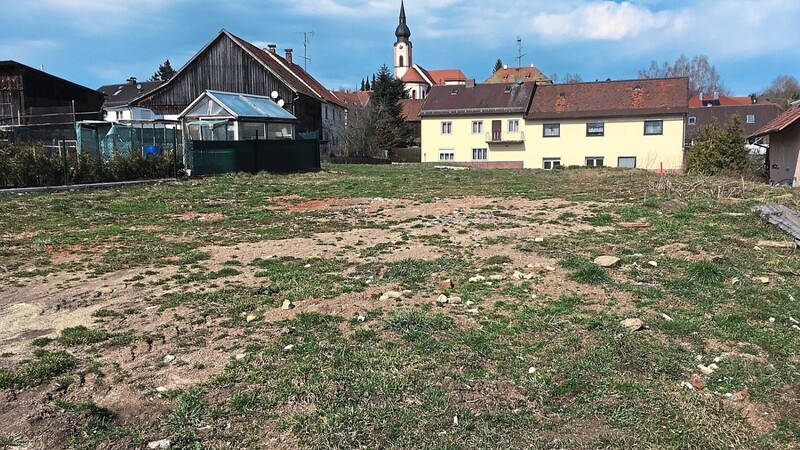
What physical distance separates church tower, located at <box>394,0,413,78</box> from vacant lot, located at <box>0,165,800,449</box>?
327ft

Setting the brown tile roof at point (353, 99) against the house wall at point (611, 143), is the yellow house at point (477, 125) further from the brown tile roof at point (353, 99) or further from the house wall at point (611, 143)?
the brown tile roof at point (353, 99)

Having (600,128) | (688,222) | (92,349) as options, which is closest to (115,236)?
(92,349)

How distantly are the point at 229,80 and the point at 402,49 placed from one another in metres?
71.9

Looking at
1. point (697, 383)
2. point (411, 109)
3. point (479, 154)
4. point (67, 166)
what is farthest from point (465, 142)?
point (697, 383)

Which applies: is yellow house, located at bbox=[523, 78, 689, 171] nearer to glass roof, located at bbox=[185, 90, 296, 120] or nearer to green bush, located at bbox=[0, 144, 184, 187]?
glass roof, located at bbox=[185, 90, 296, 120]

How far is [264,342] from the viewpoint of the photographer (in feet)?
14.8

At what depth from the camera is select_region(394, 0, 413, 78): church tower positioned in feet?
344

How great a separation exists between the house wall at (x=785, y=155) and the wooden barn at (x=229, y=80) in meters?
24.4

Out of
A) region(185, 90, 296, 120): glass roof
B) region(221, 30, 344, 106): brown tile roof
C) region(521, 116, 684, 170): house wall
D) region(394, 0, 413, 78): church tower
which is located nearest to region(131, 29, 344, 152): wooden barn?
region(221, 30, 344, 106): brown tile roof

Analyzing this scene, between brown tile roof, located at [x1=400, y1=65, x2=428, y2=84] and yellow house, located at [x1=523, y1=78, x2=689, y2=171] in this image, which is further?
brown tile roof, located at [x1=400, y1=65, x2=428, y2=84]

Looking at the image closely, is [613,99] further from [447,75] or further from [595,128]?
[447,75]

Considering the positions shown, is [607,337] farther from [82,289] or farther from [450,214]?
[450,214]

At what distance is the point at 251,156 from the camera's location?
74.5 ft

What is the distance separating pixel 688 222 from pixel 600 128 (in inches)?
1399
